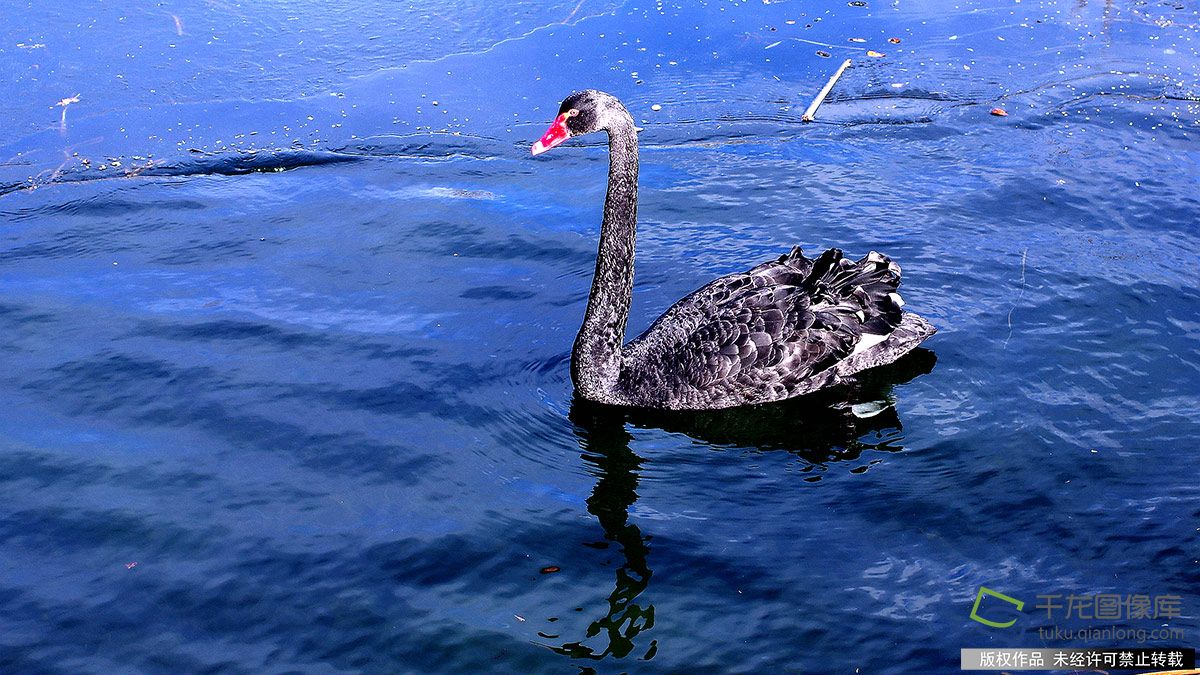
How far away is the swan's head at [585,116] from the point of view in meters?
4.93

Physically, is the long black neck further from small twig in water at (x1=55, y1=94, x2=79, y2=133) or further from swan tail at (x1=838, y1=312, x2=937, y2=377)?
small twig in water at (x1=55, y1=94, x2=79, y2=133)

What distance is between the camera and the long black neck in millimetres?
5109

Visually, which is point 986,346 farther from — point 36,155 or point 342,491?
point 36,155

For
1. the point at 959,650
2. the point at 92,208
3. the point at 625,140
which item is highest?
the point at 625,140

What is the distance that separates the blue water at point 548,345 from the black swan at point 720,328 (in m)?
0.16

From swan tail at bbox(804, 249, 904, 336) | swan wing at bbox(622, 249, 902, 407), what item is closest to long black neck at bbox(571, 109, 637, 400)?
swan wing at bbox(622, 249, 902, 407)

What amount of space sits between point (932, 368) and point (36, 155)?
6043 millimetres

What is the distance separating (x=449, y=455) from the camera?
15.9ft

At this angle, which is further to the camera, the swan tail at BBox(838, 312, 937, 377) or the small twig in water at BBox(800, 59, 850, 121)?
the small twig in water at BBox(800, 59, 850, 121)

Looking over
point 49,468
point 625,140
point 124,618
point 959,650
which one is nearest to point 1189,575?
point 959,650

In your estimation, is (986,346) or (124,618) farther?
(986,346)

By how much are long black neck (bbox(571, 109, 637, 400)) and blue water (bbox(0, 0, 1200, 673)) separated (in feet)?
0.60

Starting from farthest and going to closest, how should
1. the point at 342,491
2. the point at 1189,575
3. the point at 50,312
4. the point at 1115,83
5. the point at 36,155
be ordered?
1. the point at 1115,83
2. the point at 36,155
3. the point at 50,312
4. the point at 342,491
5. the point at 1189,575

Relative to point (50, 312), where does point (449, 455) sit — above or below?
below
